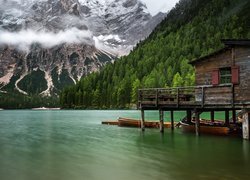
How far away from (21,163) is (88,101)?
172637 millimetres

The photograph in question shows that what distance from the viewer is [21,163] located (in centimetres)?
2544

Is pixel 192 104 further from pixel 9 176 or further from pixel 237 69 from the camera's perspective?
pixel 9 176

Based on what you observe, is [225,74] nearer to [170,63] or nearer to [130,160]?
[130,160]

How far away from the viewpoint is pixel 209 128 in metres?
40.1

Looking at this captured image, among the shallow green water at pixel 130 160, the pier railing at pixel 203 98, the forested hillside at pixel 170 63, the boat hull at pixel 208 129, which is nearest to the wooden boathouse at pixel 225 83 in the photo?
the pier railing at pixel 203 98

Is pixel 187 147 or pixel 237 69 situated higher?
pixel 237 69

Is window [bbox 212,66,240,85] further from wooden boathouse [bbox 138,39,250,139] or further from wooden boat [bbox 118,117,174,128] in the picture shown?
wooden boat [bbox 118,117,174,128]

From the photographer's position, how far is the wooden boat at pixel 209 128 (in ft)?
125

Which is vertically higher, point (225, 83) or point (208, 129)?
point (225, 83)

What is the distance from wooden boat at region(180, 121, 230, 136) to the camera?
1500 inches

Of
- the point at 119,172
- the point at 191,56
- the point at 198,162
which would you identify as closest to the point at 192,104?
the point at 198,162

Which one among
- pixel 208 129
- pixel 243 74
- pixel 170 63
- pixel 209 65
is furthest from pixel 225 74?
pixel 170 63

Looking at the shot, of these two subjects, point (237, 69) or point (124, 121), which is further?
point (124, 121)

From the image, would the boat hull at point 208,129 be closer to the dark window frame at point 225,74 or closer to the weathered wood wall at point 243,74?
the weathered wood wall at point 243,74
